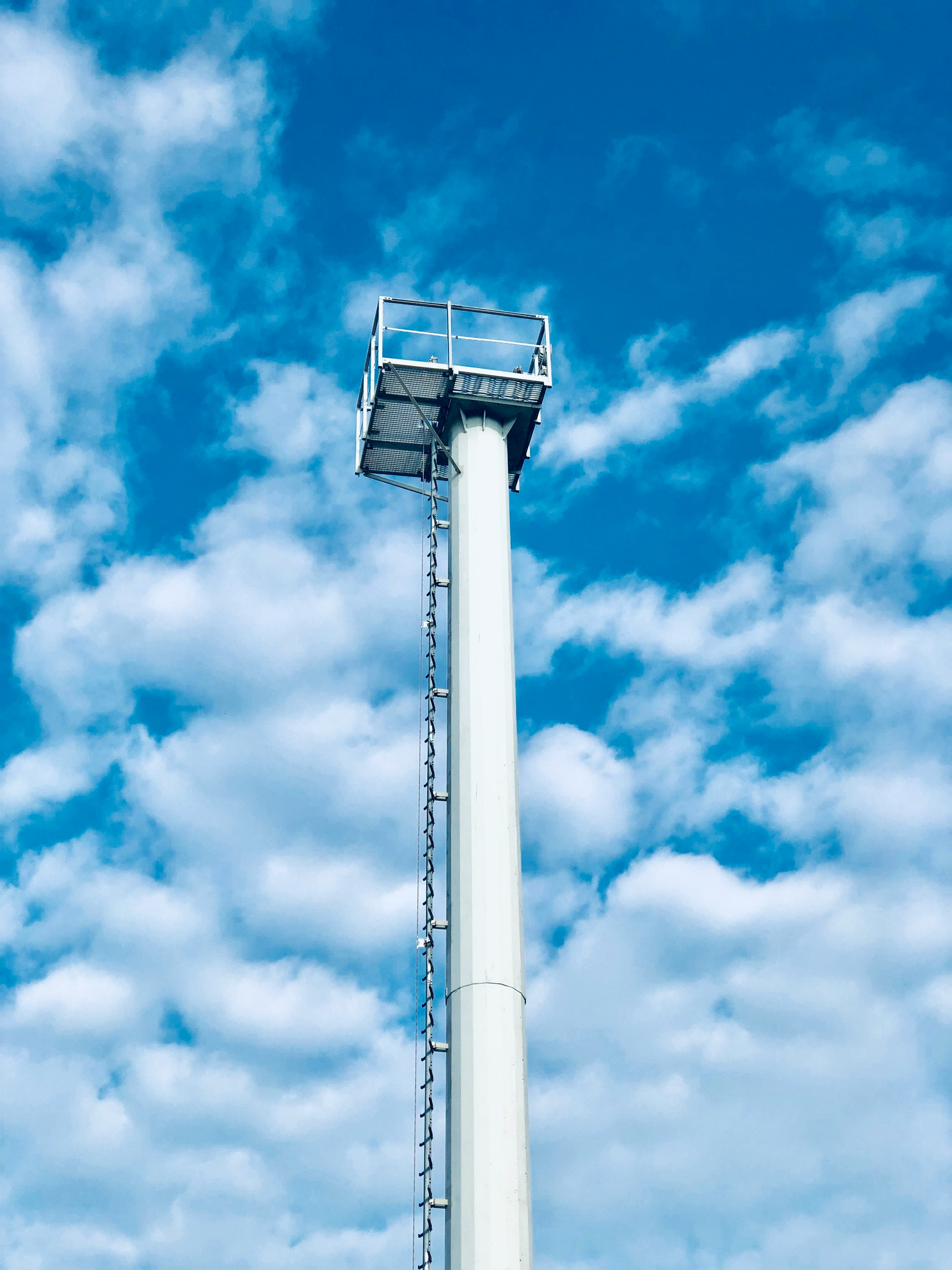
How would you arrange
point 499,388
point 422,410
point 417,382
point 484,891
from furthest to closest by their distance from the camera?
1. point 422,410
2. point 499,388
3. point 417,382
4. point 484,891

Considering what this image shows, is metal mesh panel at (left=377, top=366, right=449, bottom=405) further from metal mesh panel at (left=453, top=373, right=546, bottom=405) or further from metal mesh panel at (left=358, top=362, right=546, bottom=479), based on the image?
metal mesh panel at (left=453, top=373, right=546, bottom=405)

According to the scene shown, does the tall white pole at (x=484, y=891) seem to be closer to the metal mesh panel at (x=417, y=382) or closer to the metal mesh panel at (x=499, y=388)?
the metal mesh panel at (x=499, y=388)

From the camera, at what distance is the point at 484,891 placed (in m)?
43.6

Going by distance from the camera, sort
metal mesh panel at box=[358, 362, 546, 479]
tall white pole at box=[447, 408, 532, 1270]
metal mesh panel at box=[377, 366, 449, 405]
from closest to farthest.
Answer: tall white pole at box=[447, 408, 532, 1270]
metal mesh panel at box=[377, 366, 449, 405]
metal mesh panel at box=[358, 362, 546, 479]

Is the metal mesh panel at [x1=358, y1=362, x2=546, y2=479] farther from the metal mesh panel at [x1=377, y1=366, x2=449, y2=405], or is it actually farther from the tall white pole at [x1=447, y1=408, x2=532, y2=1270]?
the tall white pole at [x1=447, y1=408, x2=532, y2=1270]

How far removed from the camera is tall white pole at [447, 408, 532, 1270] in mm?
39406

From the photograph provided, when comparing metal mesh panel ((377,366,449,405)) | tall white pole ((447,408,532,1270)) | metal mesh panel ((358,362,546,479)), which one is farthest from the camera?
metal mesh panel ((358,362,546,479))

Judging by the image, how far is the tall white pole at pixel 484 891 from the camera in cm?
3941

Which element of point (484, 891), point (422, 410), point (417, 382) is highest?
point (417, 382)

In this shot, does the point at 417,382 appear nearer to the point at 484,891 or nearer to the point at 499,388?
the point at 499,388

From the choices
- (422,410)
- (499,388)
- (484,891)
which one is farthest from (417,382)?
(484,891)

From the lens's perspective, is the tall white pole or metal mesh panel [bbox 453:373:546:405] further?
metal mesh panel [bbox 453:373:546:405]

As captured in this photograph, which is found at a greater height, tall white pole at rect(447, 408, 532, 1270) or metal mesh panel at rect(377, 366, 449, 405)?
metal mesh panel at rect(377, 366, 449, 405)

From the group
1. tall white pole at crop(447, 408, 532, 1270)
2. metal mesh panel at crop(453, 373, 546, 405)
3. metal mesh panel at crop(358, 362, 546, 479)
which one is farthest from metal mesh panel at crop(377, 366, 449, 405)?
tall white pole at crop(447, 408, 532, 1270)
